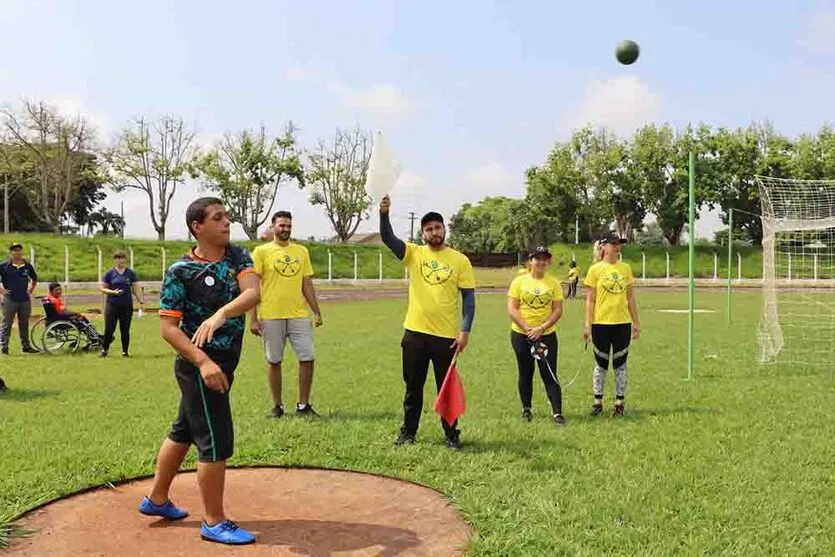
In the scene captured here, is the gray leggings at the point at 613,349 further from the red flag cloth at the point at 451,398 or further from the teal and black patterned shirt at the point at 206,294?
the teal and black patterned shirt at the point at 206,294

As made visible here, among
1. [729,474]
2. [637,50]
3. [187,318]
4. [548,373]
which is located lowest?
[729,474]

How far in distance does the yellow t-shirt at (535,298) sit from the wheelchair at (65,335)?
8.57 metres

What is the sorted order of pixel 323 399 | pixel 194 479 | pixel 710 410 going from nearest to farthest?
pixel 194 479 < pixel 710 410 < pixel 323 399

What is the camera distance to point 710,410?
7.84 metres

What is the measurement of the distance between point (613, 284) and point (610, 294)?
0.36ft

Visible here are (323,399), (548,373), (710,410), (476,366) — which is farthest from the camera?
(476,366)

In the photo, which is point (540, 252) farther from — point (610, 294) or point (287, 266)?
point (287, 266)

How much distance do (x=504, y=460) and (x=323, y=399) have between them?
Result: 3.14 meters

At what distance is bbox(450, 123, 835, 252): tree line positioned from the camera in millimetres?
61000

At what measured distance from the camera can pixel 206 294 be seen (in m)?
4.14

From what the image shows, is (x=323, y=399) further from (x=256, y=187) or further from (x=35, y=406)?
(x=256, y=187)

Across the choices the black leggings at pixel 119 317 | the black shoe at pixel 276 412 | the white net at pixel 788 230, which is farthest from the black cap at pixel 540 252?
the black leggings at pixel 119 317

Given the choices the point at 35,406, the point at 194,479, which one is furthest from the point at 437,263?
the point at 35,406

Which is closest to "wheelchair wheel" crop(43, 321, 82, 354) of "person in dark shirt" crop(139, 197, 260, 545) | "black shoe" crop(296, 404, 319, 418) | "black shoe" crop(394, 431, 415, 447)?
"black shoe" crop(296, 404, 319, 418)
